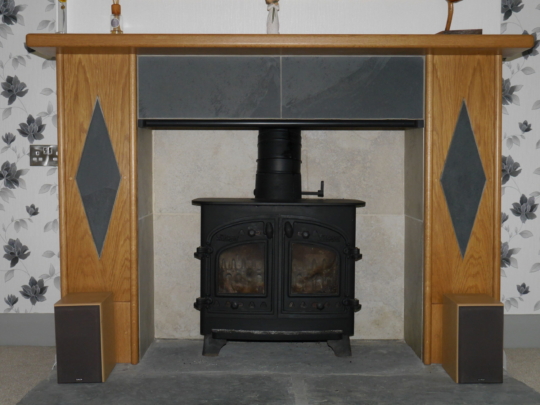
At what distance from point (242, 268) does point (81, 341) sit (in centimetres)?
78

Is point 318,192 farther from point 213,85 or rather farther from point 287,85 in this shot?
point 213,85

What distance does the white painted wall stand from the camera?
2502 millimetres

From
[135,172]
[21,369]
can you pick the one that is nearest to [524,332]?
[135,172]

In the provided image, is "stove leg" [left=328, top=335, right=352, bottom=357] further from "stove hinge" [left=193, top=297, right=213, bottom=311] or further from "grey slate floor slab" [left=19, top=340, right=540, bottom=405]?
"stove hinge" [left=193, top=297, right=213, bottom=311]

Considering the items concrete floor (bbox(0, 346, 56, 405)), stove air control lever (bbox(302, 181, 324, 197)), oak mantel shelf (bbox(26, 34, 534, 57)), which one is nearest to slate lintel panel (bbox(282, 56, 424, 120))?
oak mantel shelf (bbox(26, 34, 534, 57))

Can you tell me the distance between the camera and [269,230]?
99.6 inches

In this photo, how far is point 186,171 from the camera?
283 cm

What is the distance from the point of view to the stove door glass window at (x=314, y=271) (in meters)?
2.58

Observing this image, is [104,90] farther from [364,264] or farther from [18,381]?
[364,264]

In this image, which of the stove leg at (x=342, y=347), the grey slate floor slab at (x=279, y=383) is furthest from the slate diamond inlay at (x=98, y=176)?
the stove leg at (x=342, y=347)

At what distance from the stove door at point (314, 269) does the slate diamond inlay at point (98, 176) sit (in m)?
0.80

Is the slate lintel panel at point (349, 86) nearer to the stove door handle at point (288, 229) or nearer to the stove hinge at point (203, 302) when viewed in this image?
the stove door handle at point (288, 229)

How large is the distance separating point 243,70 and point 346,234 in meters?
0.88

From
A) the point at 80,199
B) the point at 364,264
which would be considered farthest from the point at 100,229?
the point at 364,264
